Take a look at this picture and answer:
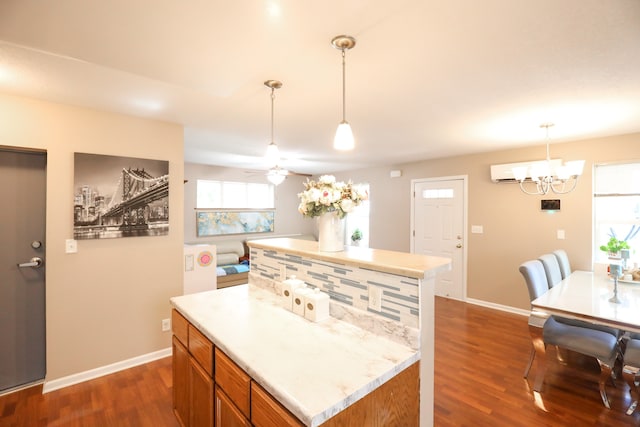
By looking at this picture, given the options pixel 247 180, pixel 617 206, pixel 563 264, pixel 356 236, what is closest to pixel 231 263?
pixel 247 180

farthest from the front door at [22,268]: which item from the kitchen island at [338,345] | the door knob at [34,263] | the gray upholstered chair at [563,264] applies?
the gray upholstered chair at [563,264]

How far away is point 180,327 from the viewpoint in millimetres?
1864

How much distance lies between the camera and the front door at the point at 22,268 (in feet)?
7.93

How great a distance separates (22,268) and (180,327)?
1.81m

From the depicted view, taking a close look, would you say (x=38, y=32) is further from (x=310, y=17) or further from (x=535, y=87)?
(x=535, y=87)

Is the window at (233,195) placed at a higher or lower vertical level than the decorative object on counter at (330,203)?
higher

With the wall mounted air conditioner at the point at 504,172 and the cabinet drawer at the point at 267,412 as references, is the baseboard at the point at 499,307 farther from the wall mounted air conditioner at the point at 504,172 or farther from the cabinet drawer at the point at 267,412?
the cabinet drawer at the point at 267,412

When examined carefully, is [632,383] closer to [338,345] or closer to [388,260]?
[388,260]

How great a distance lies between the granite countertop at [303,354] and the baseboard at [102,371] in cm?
152

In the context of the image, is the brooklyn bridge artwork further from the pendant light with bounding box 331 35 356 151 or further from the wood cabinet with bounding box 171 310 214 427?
the pendant light with bounding box 331 35 356 151

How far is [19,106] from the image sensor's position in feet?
7.53

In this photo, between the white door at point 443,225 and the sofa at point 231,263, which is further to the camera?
the sofa at point 231,263

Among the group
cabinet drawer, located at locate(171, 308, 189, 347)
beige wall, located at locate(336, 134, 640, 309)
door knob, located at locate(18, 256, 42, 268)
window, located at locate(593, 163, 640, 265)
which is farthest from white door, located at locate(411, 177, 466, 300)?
door knob, located at locate(18, 256, 42, 268)

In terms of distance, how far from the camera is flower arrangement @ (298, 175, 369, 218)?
1.67m
